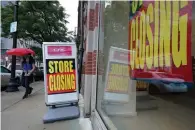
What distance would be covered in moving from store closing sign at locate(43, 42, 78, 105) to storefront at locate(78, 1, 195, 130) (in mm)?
750

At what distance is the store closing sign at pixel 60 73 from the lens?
610 cm

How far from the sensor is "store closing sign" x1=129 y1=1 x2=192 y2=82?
5.67 ft

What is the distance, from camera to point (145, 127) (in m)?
2.86

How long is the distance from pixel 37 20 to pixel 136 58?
23539 mm

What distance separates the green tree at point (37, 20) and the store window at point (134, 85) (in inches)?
819

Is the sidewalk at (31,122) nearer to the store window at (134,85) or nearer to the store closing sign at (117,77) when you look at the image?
the store window at (134,85)

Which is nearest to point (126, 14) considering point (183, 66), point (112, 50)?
point (112, 50)

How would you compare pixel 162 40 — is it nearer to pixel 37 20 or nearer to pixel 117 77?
pixel 117 77

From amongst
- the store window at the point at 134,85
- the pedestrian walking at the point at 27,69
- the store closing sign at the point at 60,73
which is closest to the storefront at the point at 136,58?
the store window at the point at 134,85

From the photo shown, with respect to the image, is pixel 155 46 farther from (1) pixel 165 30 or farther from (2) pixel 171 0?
(2) pixel 171 0

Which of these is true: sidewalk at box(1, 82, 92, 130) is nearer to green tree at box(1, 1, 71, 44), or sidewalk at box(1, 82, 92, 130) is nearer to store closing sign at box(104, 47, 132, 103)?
store closing sign at box(104, 47, 132, 103)

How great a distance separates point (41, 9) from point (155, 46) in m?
24.3

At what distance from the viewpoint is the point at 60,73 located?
20.5 ft

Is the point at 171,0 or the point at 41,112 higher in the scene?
the point at 171,0
